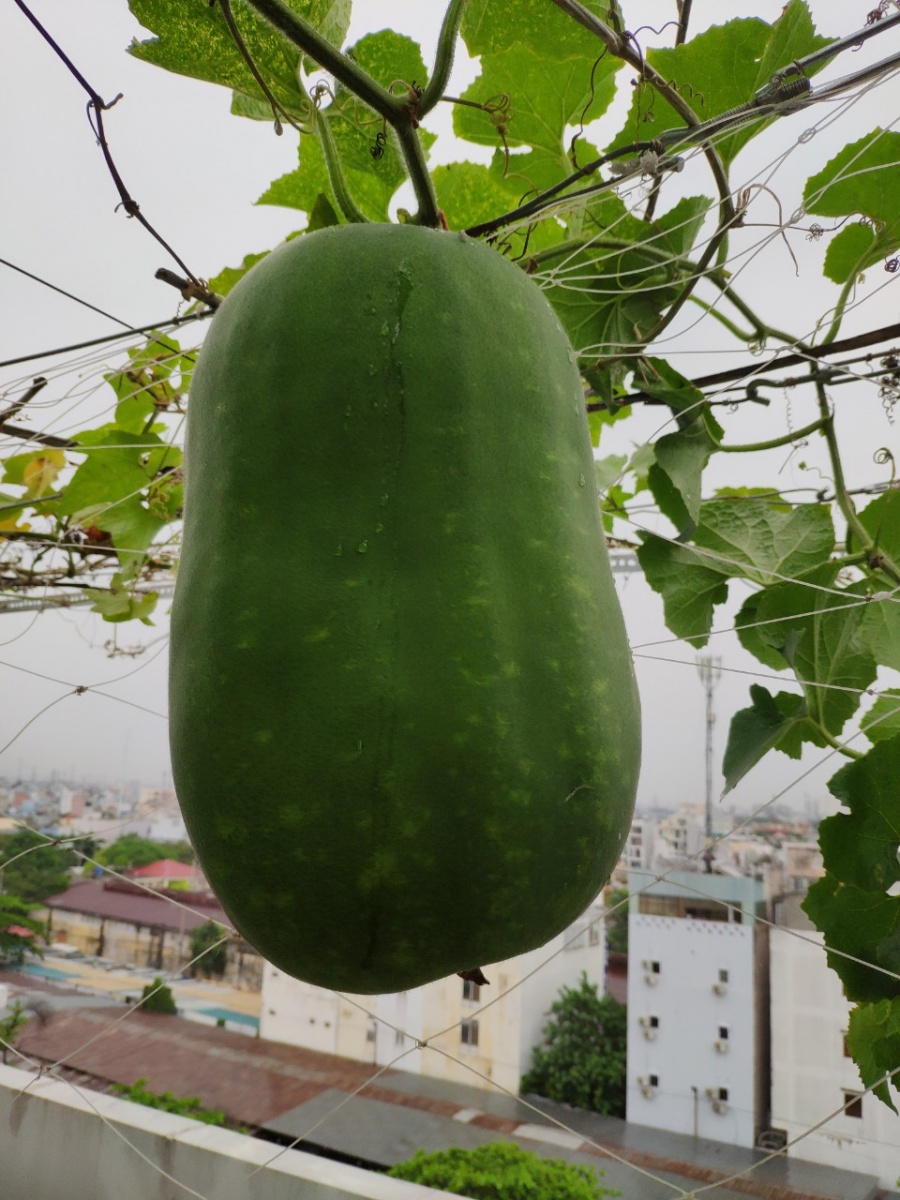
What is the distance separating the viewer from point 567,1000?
5402mm

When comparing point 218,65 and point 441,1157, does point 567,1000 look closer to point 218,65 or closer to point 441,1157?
point 441,1157

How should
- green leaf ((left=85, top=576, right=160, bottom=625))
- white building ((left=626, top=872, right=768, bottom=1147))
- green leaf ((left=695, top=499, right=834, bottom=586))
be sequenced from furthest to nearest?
white building ((left=626, top=872, right=768, bottom=1147))
green leaf ((left=85, top=576, right=160, bottom=625))
green leaf ((left=695, top=499, right=834, bottom=586))

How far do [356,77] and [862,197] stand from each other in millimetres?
492

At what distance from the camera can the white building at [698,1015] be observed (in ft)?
12.8

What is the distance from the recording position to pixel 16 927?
11.5ft

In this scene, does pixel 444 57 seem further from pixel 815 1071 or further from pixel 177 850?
pixel 815 1071

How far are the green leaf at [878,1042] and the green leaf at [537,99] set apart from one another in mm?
684

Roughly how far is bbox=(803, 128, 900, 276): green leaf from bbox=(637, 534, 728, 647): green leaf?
0.26 metres

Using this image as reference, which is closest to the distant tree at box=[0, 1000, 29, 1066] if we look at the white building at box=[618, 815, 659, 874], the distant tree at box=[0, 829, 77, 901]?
the distant tree at box=[0, 829, 77, 901]

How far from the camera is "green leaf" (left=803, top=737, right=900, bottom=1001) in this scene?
0.69m

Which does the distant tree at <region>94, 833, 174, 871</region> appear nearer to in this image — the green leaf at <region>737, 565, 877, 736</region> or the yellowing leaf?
the yellowing leaf

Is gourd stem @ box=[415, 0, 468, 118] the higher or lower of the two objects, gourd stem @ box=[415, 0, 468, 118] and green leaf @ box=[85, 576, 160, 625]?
the higher

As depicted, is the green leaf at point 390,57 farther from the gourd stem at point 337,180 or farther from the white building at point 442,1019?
the white building at point 442,1019

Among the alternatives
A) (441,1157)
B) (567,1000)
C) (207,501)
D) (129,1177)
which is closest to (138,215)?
(207,501)
